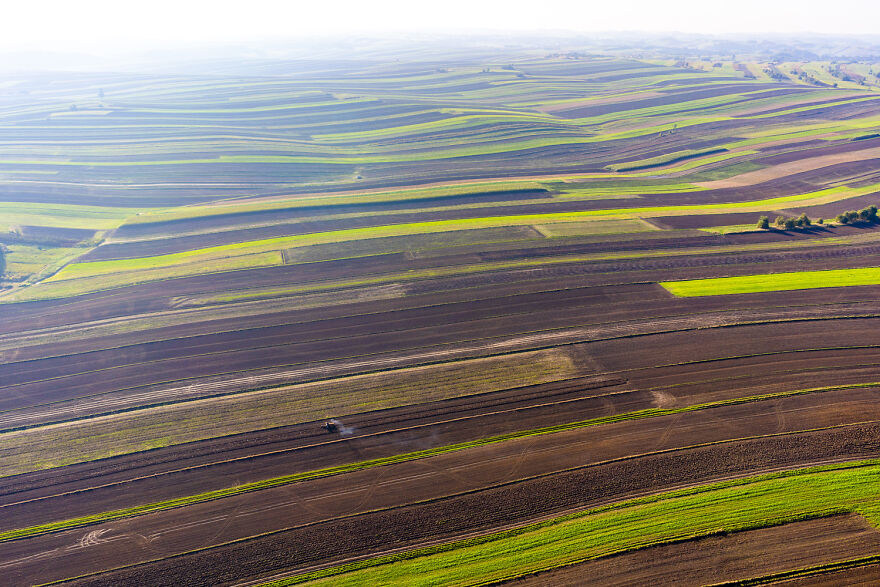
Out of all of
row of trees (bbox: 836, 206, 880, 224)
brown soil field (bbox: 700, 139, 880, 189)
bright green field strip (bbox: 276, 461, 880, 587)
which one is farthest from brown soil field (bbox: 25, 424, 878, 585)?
brown soil field (bbox: 700, 139, 880, 189)

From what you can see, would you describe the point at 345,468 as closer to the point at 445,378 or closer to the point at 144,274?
the point at 445,378

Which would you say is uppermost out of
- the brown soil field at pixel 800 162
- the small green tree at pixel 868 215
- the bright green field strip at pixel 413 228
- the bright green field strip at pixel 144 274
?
the brown soil field at pixel 800 162

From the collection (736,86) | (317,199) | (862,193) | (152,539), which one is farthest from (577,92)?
(152,539)

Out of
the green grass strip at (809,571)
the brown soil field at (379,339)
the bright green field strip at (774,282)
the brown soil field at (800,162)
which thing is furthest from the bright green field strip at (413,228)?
the green grass strip at (809,571)

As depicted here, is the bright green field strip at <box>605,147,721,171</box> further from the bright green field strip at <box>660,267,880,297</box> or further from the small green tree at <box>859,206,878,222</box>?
the bright green field strip at <box>660,267,880,297</box>

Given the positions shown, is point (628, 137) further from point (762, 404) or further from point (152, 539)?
point (152, 539)

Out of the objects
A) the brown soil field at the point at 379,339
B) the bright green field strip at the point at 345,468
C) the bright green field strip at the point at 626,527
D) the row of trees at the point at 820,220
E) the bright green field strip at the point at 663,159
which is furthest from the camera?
the bright green field strip at the point at 663,159

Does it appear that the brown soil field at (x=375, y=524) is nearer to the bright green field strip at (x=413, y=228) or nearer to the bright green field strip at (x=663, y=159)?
the bright green field strip at (x=413, y=228)
